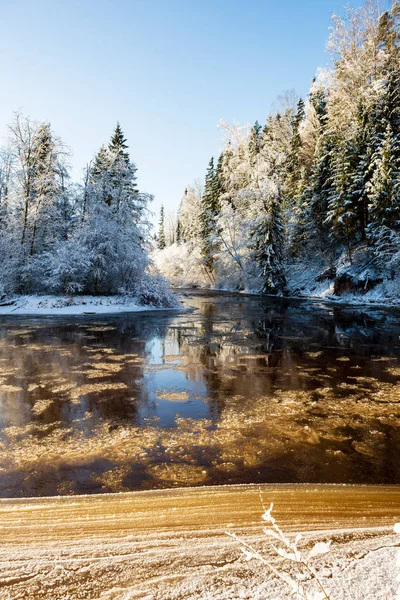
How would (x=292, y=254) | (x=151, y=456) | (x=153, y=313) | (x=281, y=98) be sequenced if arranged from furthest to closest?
(x=281, y=98) → (x=292, y=254) → (x=153, y=313) → (x=151, y=456)

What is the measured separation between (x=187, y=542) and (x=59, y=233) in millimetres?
24599

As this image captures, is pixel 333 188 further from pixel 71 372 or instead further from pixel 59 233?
pixel 71 372

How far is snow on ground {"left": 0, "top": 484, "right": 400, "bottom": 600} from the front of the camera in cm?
212

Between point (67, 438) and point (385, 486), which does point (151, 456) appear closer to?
point (67, 438)

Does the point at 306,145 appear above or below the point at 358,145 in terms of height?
above

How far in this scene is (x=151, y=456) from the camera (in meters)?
4.04

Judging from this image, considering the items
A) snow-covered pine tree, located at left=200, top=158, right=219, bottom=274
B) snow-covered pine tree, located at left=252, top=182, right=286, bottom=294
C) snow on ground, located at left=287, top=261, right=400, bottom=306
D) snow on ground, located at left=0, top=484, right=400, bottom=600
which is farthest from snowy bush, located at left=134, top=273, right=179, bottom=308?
snow-covered pine tree, located at left=200, top=158, right=219, bottom=274

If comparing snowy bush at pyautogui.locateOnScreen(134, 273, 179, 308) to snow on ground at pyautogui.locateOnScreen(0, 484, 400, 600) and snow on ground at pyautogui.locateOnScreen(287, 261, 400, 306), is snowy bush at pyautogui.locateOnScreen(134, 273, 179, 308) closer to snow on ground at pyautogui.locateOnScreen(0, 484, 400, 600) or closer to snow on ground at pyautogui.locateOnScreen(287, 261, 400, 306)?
snow on ground at pyautogui.locateOnScreen(287, 261, 400, 306)

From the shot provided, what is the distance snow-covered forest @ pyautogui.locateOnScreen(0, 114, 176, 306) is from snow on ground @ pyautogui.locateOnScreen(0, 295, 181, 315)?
0.80 m

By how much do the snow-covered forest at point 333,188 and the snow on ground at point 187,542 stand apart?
23157mm

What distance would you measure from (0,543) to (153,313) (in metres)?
17.7

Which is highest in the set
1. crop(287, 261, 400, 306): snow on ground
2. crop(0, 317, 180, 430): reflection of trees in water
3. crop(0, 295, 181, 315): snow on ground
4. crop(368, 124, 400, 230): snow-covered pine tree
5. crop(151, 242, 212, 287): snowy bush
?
crop(368, 124, 400, 230): snow-covered pine tree

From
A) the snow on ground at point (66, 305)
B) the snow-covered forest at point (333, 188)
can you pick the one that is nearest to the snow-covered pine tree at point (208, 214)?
the snow-covered forest at point (333, 188)

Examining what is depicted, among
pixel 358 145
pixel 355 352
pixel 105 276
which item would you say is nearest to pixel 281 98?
pixel 358 145
